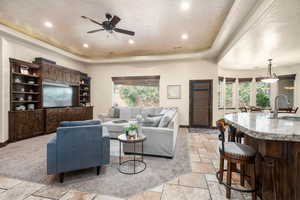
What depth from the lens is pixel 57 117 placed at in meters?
5.01

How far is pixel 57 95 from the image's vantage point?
5.30 meters

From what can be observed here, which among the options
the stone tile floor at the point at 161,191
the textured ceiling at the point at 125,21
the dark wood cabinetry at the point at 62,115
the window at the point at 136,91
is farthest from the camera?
the window at the point at 136,91

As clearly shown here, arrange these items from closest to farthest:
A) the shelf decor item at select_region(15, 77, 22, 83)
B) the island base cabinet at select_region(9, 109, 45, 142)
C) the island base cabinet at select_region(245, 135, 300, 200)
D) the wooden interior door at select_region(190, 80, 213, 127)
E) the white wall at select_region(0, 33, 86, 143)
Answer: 1. the island base cabinet at select_region(245, 135, 300, 200)
2. the white wall at select_region(0, 33, 86, 143)
3. the island base cabinet at select_region(9, 109, 45, 142)
4. the shelf decor item at select_region(15, 77, 22, 83)
5. the wooden interior door at select_region(190, 80, 213, 127)

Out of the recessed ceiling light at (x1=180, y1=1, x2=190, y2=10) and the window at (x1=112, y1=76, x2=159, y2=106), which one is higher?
the recessed ceiling light at (x1=180, y1=1, x2=190, y2=10)

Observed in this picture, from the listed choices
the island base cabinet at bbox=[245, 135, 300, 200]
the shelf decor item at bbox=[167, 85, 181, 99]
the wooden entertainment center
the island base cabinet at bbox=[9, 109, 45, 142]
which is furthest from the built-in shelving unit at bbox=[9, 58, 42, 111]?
the island base cabinet at bbox=[245, 135, 300, 200]

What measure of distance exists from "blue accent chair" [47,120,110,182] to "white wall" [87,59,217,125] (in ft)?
14.5

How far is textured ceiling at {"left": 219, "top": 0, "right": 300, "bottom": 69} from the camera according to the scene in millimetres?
2299

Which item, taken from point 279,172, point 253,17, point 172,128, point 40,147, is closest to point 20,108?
point 40,147

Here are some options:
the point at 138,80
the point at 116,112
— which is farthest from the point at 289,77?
the point at 116,112

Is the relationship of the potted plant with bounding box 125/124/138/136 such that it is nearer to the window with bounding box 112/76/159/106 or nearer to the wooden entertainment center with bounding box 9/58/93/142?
the wooden entertainment center with bounding box 9/58/93/142

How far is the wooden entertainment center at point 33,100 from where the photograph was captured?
3904mm

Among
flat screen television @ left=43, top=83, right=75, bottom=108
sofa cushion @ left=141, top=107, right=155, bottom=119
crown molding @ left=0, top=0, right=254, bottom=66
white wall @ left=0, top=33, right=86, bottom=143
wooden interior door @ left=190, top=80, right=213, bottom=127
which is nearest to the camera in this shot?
crown molding @ left=0, top=0, right=254, bottom=66

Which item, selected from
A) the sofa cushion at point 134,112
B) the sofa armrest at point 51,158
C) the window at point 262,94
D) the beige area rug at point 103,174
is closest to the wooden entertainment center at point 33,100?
the beige area rug at point 103,174

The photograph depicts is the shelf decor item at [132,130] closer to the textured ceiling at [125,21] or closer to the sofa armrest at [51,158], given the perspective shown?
the sofa armrest at [51,158]
